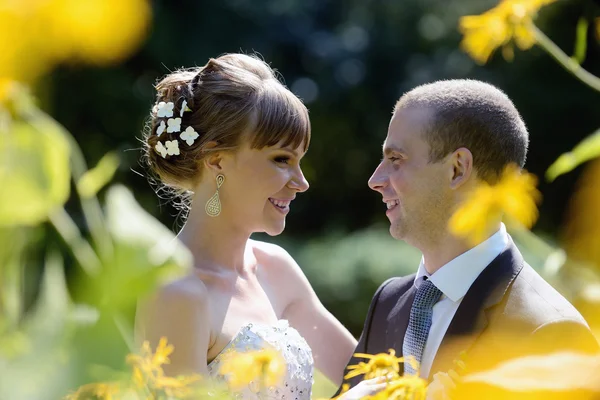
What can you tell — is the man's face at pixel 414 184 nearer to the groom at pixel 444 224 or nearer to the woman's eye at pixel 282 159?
the groom at pixel 444 224

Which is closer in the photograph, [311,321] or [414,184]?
[414,184]

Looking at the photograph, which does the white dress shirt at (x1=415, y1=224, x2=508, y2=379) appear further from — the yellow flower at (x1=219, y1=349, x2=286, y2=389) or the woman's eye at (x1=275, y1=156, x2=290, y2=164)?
the yellow flower at (x1=219, y1=349, x2=286, y2=389)

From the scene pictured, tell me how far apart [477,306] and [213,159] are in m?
1.26

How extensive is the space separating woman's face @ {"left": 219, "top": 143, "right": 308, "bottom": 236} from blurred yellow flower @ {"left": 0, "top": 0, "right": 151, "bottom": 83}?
2.55m

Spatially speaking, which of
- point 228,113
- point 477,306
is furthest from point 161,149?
point 477,306

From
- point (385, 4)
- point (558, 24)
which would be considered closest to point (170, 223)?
point (385, 4)

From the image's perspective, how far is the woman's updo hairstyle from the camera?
3.15m

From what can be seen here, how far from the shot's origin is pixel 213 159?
126 inches

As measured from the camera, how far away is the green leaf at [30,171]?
0.55 metres

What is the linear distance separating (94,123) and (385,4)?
5.98 meters

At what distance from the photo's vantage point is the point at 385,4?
15.1 metres

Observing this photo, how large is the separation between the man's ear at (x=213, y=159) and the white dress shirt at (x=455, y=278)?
1.00m

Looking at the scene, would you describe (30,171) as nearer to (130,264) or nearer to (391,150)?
(130,264)

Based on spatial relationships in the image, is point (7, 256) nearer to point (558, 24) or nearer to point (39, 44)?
point (39, 44)
